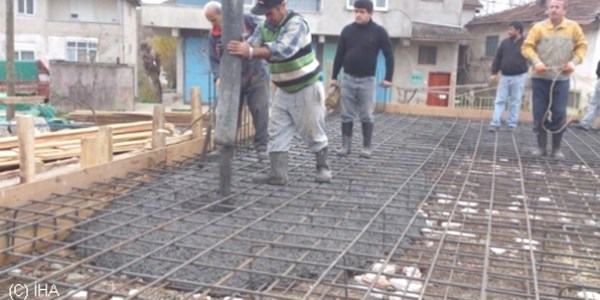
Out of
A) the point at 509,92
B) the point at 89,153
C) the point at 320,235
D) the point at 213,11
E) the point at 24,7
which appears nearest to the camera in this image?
the point at 320,235

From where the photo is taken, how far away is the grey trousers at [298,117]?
161 inches

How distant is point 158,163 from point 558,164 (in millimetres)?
3499

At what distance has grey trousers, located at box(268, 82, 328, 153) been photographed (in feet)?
13.5

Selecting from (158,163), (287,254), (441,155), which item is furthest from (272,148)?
(441,155)

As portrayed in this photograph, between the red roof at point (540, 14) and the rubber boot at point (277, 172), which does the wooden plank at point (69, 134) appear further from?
the red roof at point (540, 14)

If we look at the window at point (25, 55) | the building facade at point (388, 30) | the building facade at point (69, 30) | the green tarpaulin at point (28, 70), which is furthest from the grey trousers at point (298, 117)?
the window at point (25, 55)

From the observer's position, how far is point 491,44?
24.6 metres

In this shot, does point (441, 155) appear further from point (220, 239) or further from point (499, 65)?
point (220, 239)

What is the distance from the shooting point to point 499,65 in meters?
7.71

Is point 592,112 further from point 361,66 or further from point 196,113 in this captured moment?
point 196,113

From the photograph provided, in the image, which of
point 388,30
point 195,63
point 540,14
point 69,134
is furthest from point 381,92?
point 69,134

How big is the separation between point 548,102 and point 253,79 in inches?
106

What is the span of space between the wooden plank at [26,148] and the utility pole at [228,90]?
3.51ft

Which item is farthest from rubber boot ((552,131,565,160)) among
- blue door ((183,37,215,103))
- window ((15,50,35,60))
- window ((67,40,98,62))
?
window ((15,50,35,60))
